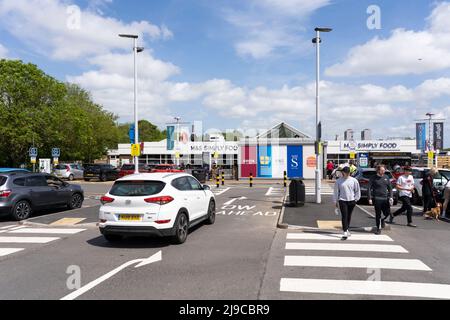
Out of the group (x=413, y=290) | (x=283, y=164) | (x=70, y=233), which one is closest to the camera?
(x=413, y=290)

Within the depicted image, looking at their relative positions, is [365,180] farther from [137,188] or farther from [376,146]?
[376,146]

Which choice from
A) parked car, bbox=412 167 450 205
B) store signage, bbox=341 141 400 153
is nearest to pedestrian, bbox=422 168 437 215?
parked car, bbox=412 167 450 205

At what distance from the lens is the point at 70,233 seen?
10242mm

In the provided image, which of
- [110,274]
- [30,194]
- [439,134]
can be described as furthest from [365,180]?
[439,134]

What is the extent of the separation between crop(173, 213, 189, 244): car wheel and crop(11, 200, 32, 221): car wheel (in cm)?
665

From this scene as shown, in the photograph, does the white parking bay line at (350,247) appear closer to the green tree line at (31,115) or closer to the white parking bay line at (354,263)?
the white parking bay line at (354,263)

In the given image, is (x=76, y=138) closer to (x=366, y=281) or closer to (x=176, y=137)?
(x=176, y=137)

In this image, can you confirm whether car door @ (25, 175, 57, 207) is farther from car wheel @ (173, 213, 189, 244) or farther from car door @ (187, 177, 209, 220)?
car wheel @ (173, 213, 189, 244)

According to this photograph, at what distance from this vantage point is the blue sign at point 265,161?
3525 cm

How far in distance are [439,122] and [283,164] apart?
761 inches

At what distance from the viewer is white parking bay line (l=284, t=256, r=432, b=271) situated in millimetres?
6614

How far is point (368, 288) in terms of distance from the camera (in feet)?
17.9

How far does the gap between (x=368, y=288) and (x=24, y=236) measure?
333 inches
